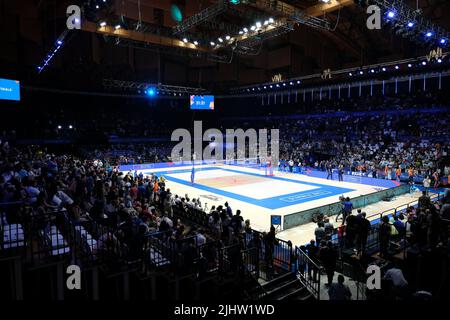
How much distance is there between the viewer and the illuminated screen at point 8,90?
68.0ft

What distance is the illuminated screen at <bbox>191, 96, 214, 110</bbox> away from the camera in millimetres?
30547

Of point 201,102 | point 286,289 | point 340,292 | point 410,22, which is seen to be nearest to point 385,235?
point 286,289

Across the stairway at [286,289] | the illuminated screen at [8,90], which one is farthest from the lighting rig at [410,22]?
the illuminated screen at [8,90]

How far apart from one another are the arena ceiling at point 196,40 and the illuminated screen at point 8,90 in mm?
4240

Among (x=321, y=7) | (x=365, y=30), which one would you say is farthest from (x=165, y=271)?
(x=365, y=30)

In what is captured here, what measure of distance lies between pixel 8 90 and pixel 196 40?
12661 mm

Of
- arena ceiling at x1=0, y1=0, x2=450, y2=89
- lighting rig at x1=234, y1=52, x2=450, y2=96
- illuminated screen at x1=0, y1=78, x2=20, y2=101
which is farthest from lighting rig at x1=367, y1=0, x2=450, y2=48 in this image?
illuminated screen at x1=0, y1=78, x2=20, y2=101

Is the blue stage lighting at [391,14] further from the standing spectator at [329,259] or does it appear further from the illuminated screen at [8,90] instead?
the illuminated screen at [8,90]

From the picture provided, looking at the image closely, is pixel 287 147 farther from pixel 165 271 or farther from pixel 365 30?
pixel 165 271

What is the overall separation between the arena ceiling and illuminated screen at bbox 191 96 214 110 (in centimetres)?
401

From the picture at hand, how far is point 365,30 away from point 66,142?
28076 millimetres

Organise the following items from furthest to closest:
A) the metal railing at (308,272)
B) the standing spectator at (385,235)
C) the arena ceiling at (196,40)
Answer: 1. the arena ceiling at (196,40)
2. the standing spectator at (385,235)
3. the metal railing at (308,272)

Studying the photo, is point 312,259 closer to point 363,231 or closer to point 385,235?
point 363,231

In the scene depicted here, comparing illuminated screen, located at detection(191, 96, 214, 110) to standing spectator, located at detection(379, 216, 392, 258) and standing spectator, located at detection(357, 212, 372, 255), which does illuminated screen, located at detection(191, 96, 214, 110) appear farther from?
standing spectator, located at detection(379, 216, 392, 258)
